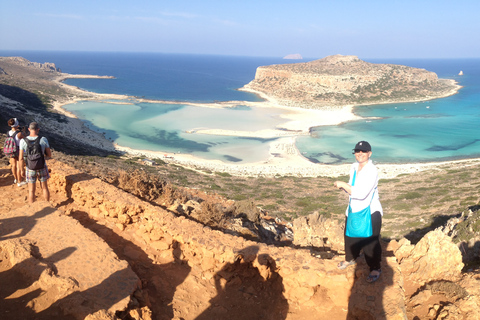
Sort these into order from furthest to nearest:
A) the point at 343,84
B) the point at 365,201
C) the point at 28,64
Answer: the point at 28,64 < the point at 343,84 < the point at 365,201

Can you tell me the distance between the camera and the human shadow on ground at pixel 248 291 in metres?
4.80

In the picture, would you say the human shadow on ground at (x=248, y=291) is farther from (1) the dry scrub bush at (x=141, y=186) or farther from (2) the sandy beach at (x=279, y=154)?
(2) the sandy beach at (x=279, y=154)

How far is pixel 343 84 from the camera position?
8344cm

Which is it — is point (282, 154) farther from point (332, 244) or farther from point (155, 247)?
point (155, 247)

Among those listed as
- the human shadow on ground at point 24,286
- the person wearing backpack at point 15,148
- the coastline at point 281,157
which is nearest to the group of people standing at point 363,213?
the human shadow on ground at point 24,286

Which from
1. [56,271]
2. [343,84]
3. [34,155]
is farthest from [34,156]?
[343,84]

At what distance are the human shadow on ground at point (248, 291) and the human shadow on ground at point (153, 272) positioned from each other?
56cm

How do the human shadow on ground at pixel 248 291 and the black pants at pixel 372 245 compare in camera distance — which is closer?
the black pants at pixel 372 245

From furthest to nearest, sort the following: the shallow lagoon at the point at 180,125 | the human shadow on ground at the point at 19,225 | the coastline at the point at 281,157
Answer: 1. the shallow lagoon at the point at 180,125
2. the coastline at the point at 281,157
3. the human shadow on ground at the point at 19,225

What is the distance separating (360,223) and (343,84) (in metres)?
85.1

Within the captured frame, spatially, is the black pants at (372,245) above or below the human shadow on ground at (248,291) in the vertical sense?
above

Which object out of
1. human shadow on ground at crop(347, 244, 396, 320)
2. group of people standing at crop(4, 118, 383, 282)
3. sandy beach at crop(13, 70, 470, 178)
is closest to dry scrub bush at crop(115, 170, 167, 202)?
group of people standing at crop(4, 118, 383, 282)

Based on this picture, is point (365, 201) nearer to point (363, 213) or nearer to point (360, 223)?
point (363, 213)

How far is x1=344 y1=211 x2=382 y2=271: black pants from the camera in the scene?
4.57 metres
